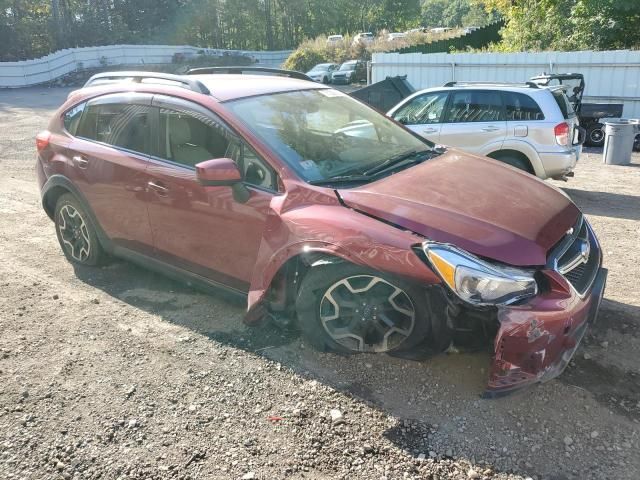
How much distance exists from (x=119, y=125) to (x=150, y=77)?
464 mm

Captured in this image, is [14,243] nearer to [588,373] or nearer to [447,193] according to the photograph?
[447,193]

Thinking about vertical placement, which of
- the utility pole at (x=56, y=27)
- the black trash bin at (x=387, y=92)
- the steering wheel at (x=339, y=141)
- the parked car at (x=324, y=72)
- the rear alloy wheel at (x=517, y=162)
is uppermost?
the utility pole at (x=56, y=27)

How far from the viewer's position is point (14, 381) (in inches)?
134

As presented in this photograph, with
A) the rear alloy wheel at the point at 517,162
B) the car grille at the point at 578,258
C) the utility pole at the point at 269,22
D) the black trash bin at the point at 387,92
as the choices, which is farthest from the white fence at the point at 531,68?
the utility pole at the point at 269,22

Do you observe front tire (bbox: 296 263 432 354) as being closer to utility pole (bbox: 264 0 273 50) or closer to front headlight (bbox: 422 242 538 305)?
front headlight (bbox: 422 242 538 305)

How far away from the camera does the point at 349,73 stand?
2817 centimetres

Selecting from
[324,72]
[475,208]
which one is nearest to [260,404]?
[475,208]

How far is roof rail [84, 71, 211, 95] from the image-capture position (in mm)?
3873

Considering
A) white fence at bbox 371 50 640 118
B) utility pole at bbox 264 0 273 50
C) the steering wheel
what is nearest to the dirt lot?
the steering wheel

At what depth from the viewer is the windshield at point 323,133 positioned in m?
3.53

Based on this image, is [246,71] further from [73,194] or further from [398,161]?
[398,161]

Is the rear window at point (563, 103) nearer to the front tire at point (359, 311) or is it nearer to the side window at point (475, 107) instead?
the side window at point (475, 107)

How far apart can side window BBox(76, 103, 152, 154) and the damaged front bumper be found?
286 cm

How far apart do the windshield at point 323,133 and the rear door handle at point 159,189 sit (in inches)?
30.4
